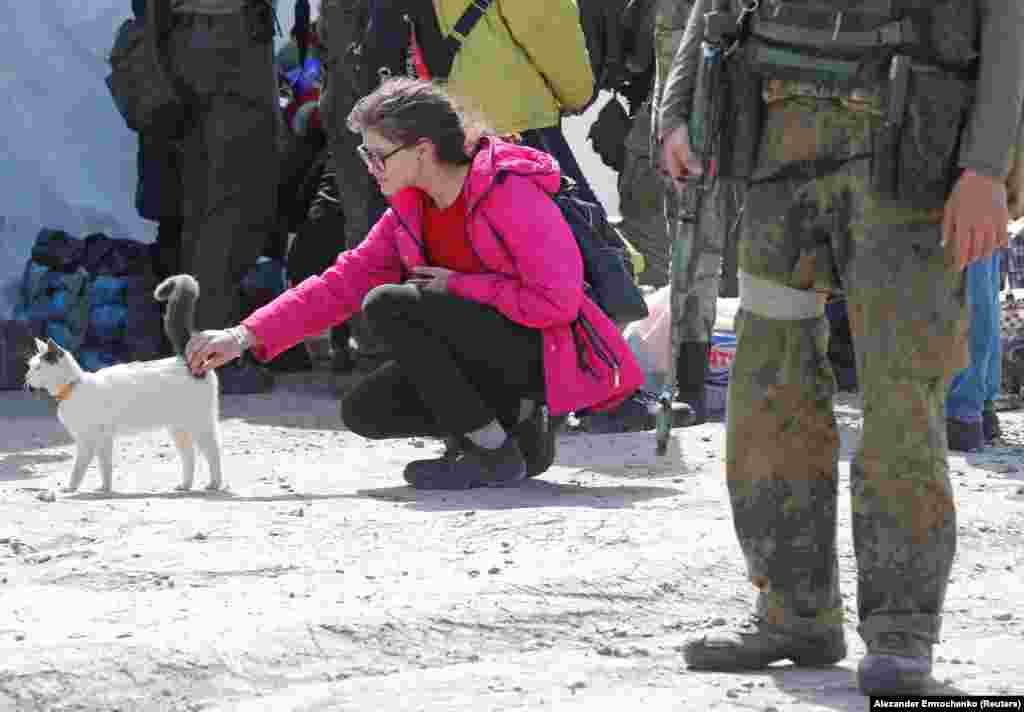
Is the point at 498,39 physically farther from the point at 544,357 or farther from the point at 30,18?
the point at 30,18

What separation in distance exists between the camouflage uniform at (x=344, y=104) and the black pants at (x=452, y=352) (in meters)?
2.23

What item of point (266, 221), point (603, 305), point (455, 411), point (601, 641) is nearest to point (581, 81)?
point (603, 305)

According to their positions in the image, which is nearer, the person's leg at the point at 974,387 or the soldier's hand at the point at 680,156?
the soldier's hand at the point at 680,156

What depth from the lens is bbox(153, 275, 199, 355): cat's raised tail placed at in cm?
602

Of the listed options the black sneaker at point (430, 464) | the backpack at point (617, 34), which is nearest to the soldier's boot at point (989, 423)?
→ the backpack at point (617, 34)

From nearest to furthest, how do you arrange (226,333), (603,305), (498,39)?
(226,333)
(603,305)
(498,39)

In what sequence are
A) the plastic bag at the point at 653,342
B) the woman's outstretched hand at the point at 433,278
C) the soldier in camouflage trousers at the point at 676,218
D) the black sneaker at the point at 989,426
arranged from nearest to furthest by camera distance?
1. the woman's outstretched hand at the point at 433,278
2. the soldier in camouflage trousers at the point at 676,218
3. the black sneaker at the point at 989,426
4. the plastic bag at the point at 653,342

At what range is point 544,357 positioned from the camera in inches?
228

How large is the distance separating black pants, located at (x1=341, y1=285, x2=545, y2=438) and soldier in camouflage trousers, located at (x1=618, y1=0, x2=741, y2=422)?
2.01 ft

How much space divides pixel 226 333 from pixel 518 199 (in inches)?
33.0

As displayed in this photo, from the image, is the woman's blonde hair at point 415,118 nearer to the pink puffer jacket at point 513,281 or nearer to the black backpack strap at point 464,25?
the pink puffer jacket at point 513,281

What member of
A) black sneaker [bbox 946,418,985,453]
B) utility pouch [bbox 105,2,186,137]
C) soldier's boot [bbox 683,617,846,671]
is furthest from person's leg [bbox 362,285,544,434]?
utility pouch [bbox 105,2,186,137]

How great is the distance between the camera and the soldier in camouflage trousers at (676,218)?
6.97 m

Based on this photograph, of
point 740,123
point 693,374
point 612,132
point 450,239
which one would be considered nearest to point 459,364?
point 450,239
